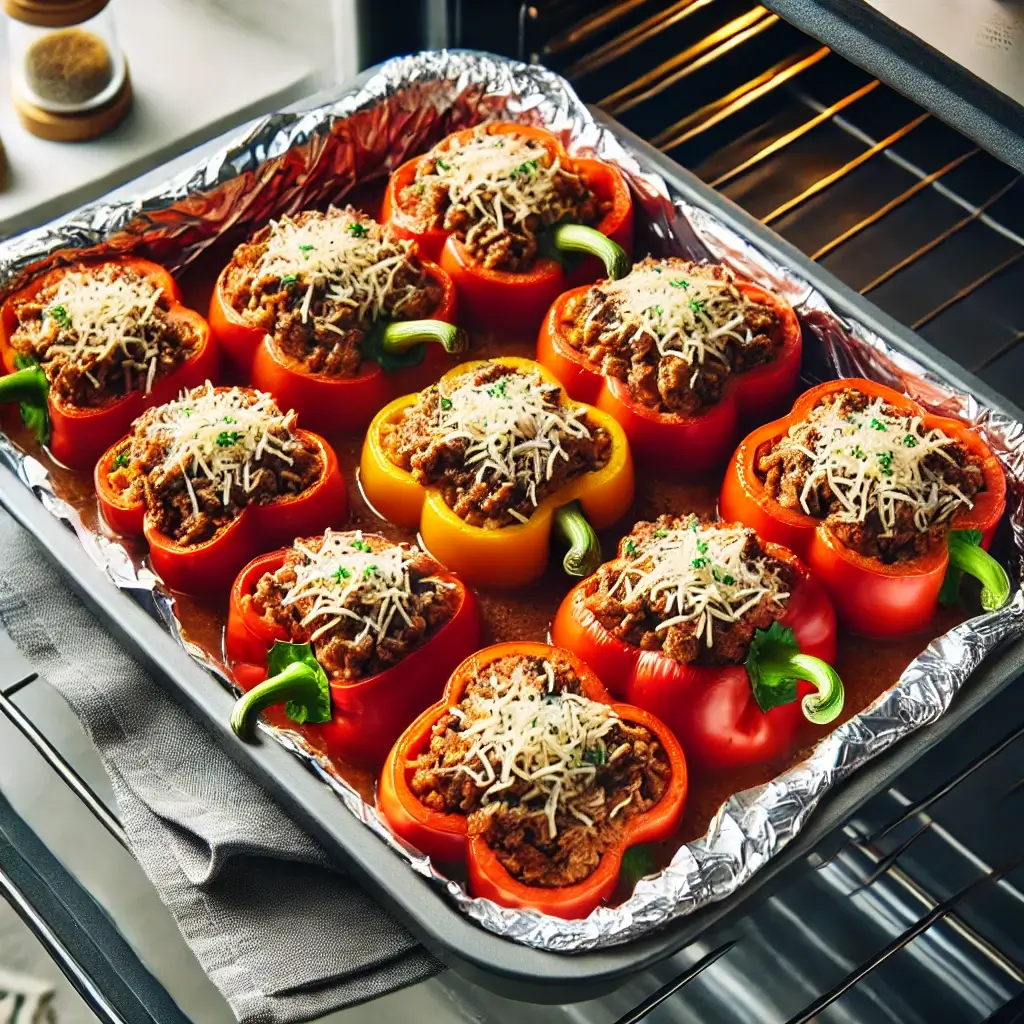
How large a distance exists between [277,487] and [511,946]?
3.28ft

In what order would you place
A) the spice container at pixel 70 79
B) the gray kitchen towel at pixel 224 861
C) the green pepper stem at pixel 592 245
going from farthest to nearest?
the spice container at pixel 70 79
the green pepper stem at pixel 592 245
the gray kitchen towel at pixel 224 861

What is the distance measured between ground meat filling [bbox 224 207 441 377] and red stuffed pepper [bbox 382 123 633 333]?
0.45 feet

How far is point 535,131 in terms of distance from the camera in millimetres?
3277

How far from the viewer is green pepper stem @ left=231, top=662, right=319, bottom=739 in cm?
234

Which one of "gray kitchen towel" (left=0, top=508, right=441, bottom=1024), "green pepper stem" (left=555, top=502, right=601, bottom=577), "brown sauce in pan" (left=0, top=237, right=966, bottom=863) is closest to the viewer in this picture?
"gray kitchen towel" (left=0, top=508, right=441, bottom=1024)

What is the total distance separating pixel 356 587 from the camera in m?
2.47

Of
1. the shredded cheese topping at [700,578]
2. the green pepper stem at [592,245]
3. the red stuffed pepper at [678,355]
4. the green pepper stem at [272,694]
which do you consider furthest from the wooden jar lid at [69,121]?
the shredded cheese topping at [700,578]

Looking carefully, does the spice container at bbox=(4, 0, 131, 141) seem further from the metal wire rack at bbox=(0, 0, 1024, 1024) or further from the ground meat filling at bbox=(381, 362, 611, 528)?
the ground meat filling at bbox=(381, 362, 611, 528)

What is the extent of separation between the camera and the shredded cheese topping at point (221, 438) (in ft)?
8.77

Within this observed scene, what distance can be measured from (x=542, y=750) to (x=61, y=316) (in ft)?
4.33

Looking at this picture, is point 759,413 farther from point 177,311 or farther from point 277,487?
point 177,311

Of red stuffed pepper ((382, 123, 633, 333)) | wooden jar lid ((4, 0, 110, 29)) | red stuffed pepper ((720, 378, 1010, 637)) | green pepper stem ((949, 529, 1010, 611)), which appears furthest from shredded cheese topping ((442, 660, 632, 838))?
wooden jar lid ((4, 0, 110, 29))

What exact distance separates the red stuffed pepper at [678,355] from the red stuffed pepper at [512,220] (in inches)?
5.3

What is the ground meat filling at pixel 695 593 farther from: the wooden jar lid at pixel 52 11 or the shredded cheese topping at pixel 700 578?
the wooden jar lid at pixel 52 11
